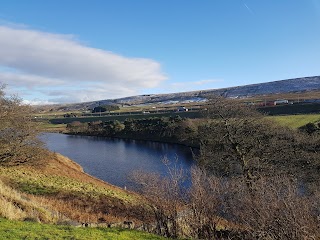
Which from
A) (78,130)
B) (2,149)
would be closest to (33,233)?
(2,149)

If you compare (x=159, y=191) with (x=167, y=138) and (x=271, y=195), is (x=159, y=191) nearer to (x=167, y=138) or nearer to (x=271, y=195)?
(x=271, y=195)

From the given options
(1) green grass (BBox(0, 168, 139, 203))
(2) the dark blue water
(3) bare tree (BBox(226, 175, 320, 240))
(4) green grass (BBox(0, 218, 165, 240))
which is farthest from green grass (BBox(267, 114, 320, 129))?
(4) green grass (BBox(0, 218, 165, 240))

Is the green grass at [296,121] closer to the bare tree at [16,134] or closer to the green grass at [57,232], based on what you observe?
the bare tree at [16,134]

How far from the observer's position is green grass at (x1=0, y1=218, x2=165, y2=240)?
11406mm

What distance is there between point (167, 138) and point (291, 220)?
88.1 metres

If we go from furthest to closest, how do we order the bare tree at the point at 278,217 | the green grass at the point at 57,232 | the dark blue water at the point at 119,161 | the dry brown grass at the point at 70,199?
the dark blue water at the point at 119,161
the dry brown grass at the point at 70,199
the bare tree at the point at 278,217
the green grass at the point at 57,232

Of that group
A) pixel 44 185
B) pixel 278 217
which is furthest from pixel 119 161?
pixel 278 217

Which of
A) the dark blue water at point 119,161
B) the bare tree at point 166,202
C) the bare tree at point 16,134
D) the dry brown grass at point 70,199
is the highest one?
the bare tree at point 16,134

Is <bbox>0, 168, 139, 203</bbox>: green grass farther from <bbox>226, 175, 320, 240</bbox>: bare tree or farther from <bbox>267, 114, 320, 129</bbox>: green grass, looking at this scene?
<bbox>267, 114, 320, 129</bbox>: green grass

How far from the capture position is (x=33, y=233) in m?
11.7

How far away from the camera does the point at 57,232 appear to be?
12.5 meters

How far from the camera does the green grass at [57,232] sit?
1141 centimetres

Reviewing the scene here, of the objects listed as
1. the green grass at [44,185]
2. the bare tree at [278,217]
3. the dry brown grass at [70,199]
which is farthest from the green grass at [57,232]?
the green grass at [44,185]

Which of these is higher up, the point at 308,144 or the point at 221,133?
the point at 221,133
